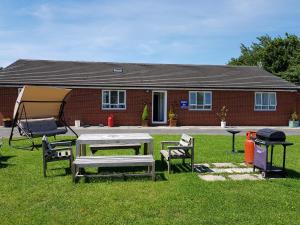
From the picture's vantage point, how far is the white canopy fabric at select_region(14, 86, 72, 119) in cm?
1474

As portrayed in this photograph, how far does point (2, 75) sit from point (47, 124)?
1157 cm

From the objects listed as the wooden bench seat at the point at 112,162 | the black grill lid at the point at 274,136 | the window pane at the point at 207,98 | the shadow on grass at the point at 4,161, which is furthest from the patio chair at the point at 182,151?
the window pane at the point at 207,98

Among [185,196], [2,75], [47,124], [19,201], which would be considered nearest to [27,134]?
[47,124]

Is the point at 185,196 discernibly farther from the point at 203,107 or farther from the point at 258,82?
the point at 258,82

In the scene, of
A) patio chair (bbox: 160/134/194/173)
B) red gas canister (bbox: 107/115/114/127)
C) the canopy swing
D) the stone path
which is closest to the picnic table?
patio chair (bbox: 160/134/194/173)

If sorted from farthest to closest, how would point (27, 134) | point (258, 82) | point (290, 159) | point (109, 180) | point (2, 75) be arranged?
point (258, 82) → point (2, 75) → point (27, 134) → point (290, 159) → point (109, 180)

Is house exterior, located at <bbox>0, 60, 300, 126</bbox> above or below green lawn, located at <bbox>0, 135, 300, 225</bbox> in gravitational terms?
above

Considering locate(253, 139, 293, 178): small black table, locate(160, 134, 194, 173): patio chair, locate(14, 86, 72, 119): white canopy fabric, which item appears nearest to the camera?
locate(253, 139, 293, 178): small black table

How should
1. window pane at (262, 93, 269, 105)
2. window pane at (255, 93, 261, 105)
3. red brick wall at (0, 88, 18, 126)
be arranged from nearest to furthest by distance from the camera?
red brick wall at (0, 88, 18, 126)
window pane at (255, 93, 261, 105)
window pane at (262, 93, 269, 105)

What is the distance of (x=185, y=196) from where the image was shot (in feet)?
23.5

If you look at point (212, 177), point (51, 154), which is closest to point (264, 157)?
point (212, 177)

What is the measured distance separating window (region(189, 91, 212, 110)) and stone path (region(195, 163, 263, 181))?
15.6 metres

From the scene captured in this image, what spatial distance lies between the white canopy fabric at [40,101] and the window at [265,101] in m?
15.1

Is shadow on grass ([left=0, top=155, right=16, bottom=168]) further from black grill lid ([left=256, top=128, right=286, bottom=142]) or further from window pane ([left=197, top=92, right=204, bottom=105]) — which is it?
window pane ([left=197, top=92, right=204, bottom=105])
